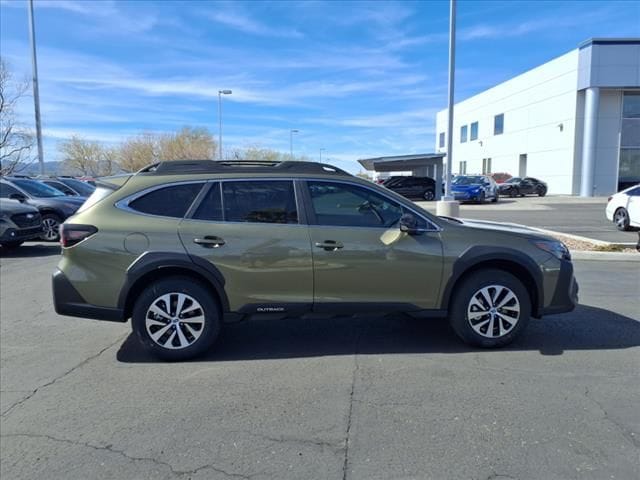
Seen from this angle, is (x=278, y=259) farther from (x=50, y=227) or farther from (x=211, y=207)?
(x=50, y=227)

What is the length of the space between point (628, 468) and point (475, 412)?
0.95m

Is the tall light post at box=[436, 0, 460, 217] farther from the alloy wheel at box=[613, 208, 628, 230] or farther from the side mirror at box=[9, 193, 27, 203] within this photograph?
the side mirror at box=[9, 193, 27, 203]

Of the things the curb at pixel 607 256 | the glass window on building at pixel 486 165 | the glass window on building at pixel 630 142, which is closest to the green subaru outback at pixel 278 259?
the curb at pixel 607 256

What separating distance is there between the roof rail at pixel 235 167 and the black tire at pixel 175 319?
1.06 m

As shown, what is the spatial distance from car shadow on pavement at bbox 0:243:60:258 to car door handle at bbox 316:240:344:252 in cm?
887

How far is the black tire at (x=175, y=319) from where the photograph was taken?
442 centimetres

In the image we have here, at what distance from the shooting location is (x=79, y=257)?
439cm

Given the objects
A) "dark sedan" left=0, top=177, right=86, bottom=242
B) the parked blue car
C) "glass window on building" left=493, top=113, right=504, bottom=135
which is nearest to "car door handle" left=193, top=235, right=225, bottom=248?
"dark sedan" left=0, top=177, right=86, bottom=242

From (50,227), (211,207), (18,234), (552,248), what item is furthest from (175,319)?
(50,227)

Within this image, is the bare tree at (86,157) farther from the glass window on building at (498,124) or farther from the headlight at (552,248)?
the headlight at (552,248)

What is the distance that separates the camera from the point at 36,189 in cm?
1362

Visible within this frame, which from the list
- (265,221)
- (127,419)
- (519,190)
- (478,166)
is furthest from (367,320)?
(478,166)

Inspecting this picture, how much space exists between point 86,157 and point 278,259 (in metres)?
63.1

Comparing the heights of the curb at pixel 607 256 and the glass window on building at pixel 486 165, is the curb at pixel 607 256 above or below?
below
